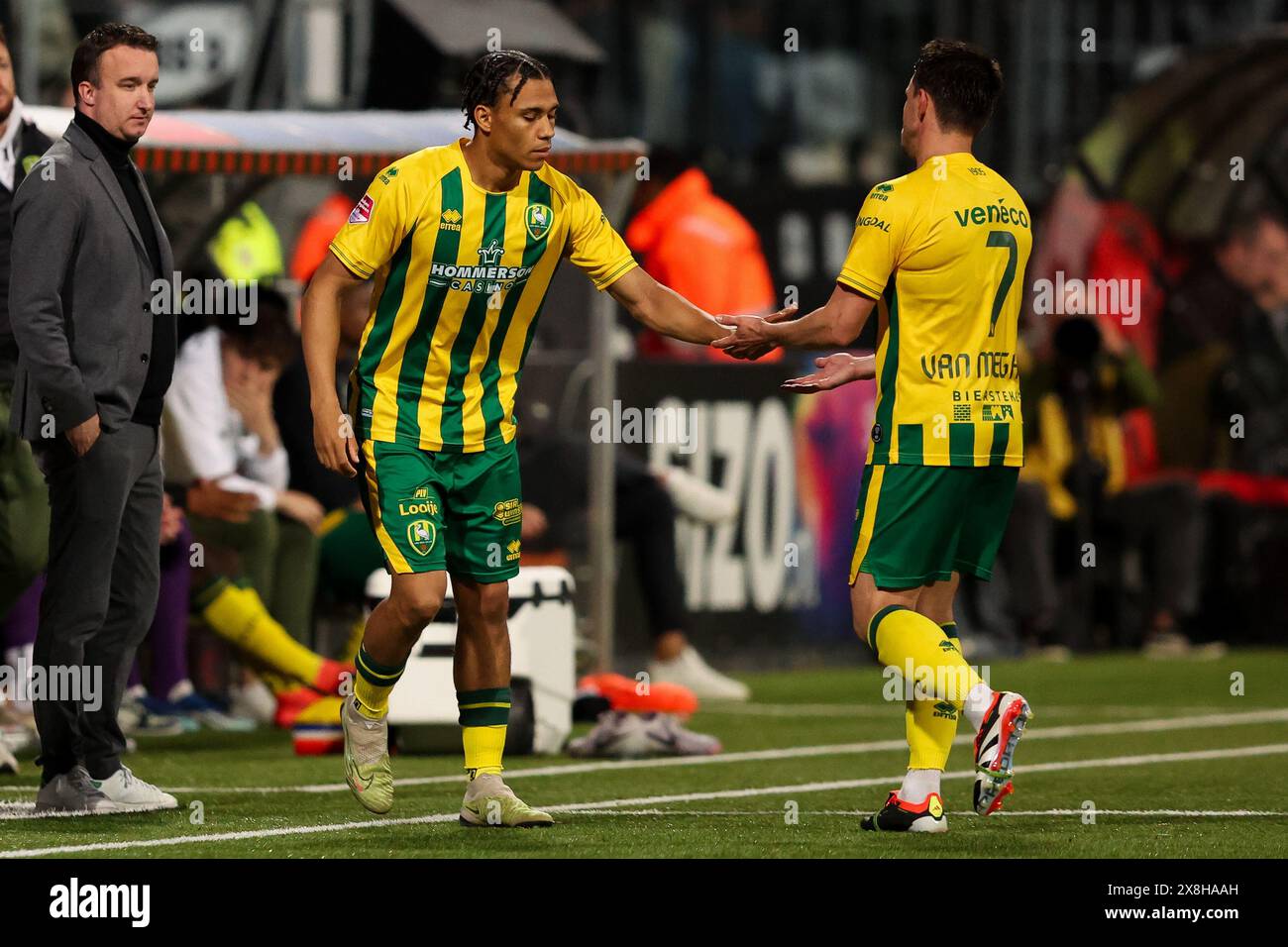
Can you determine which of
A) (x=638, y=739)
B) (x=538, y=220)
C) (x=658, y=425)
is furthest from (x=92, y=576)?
(x=658, y=425)

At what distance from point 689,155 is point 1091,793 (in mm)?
14881

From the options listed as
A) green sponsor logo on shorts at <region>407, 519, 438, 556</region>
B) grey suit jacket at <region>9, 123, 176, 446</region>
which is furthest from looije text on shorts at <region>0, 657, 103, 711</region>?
green sponsor logo on shorts at <region>407, 519, 438, 556</region>

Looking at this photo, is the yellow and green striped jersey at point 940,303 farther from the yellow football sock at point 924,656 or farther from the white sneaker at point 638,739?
the white sneaker at point 638,739

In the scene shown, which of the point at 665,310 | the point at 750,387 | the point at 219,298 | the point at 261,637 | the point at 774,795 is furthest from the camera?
the point at 750,387

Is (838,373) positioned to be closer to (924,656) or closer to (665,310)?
(665,310)

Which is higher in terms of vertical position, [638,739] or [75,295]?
[75,295]

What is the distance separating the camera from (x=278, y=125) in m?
12.1

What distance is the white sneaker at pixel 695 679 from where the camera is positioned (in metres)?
13.0

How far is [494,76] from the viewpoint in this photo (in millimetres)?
7355

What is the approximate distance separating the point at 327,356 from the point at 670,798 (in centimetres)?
195

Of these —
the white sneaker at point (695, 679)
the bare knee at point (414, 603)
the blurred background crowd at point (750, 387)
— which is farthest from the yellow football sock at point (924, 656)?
the white sneaker at point (695, 679)

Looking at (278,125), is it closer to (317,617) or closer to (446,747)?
(317,617)

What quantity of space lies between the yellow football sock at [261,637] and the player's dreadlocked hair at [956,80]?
14.5 ft
